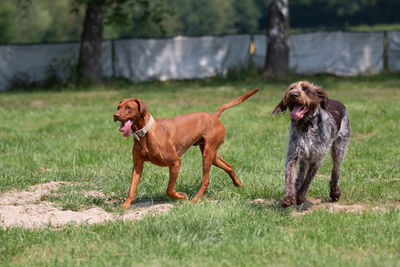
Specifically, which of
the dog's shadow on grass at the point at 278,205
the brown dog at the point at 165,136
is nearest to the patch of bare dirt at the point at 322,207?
the dog's shadow on grass at the point at 278,205

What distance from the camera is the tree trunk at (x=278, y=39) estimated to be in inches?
781

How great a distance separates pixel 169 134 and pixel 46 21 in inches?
2680

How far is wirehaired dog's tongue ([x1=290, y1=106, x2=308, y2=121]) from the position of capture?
17.8ft

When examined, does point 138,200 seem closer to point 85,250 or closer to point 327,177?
point 85,250

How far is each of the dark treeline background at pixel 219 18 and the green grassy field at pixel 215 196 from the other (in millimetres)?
38931

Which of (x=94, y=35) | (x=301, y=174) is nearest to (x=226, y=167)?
(x=301, y=174)

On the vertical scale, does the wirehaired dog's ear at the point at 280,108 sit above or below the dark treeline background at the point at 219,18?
above

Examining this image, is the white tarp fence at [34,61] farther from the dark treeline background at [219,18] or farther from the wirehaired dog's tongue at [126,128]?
the dark treeline background at [219,18]

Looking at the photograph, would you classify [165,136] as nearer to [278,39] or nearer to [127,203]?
[127,203]

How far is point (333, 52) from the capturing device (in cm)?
2262

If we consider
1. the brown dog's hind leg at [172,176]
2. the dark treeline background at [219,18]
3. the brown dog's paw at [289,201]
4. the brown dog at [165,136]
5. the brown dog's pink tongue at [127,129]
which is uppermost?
the brown dog's pink tongue at [127,129]

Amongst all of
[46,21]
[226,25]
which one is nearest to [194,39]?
[226,25]

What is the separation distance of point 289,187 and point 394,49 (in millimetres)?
18661

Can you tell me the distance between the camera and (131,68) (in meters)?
22.4
